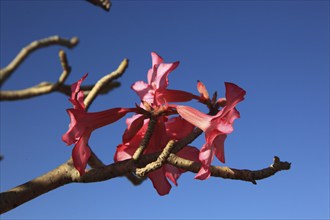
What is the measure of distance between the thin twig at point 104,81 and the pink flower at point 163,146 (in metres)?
0.17

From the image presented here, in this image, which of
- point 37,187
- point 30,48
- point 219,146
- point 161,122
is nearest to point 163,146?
point 161,122

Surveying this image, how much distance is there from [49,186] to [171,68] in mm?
513

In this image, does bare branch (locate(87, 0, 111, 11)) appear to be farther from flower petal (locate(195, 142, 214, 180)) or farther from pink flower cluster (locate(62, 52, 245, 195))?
flower petal (locate(195, 142, 214, 180))

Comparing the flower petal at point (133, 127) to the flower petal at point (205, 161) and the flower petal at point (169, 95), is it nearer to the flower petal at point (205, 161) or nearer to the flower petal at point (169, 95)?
the flower petal at point (169, 95)

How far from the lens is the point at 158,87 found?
1742 millimetres

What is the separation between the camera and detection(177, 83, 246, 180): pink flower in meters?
1.54

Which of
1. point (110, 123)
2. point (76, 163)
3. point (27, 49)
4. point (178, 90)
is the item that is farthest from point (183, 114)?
point (27, 49)

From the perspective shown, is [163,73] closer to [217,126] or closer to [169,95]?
[169,95]

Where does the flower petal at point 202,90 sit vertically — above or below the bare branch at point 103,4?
below

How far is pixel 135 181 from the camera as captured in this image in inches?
77.7

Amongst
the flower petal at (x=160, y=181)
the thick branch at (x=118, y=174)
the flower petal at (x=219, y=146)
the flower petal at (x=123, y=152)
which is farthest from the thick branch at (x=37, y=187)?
the flower petal at (x=219, y=146)

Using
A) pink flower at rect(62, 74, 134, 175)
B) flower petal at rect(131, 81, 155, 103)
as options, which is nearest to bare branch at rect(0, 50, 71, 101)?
pink flower at rect(62, 74, 134, 175)

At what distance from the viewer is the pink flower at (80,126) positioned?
159cm

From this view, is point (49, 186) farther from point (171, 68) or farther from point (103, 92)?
point (171, 68)
